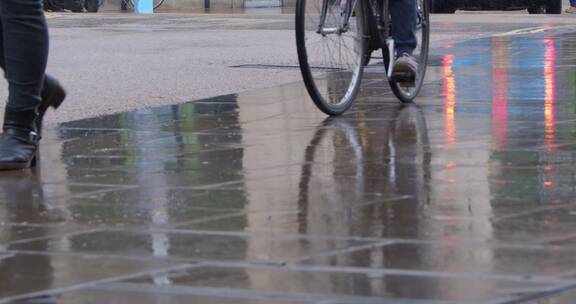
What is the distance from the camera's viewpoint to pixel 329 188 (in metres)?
5.10

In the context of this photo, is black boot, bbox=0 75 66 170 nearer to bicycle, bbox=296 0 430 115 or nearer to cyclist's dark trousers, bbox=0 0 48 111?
cyclist's dark trousers, bbox=0 0 48 111

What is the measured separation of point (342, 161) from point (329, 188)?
2.17 ft

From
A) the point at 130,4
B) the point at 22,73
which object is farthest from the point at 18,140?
the point at 130,4

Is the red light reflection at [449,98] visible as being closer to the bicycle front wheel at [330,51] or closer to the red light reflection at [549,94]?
the red light reflection at [549,94]

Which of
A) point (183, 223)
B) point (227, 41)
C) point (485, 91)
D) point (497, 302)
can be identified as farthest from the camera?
point (227, 41)

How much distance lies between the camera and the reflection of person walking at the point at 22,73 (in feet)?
18.7

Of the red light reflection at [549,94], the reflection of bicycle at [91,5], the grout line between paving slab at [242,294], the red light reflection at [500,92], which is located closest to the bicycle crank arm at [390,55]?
the red light reflection at [500,92]

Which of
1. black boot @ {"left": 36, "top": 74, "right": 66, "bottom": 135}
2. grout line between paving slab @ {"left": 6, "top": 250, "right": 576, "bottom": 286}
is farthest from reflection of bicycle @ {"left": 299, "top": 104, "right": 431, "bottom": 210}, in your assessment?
black boot @ {"left": 36, "top": 74, "right": 66, "bottom": 135}

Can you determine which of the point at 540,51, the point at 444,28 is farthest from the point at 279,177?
the point at 444,28

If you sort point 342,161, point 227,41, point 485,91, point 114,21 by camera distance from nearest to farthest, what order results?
point 342,161 → point 485,91 → point 227,41 → point 114,21

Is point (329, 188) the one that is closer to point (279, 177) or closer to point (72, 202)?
point (279, 177)

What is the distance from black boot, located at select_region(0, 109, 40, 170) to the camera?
18.5 feet

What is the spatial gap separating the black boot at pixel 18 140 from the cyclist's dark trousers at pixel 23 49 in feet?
0.13

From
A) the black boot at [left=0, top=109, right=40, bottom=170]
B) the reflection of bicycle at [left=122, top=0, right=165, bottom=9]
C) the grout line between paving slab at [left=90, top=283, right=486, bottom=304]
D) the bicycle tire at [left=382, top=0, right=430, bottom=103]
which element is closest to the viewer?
the grout line between paving slab at [left=90, top=283, right=486, bottom=304]
